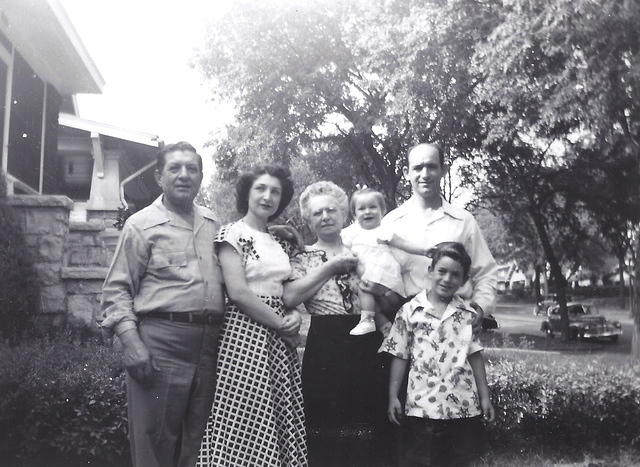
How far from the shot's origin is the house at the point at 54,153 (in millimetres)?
6488

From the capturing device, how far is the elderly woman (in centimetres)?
307

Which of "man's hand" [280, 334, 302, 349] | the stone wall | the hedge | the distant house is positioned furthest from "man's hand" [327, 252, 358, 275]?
the distant house

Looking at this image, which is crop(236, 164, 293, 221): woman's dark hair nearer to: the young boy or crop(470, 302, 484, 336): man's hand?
the young boy

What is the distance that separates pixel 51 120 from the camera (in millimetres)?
9859

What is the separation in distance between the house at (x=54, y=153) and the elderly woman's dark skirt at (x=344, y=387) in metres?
4.16

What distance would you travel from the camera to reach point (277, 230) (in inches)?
122

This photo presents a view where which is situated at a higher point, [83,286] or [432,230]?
[432,230]

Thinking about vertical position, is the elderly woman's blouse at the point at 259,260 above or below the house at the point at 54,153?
below

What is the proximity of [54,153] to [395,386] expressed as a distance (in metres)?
8.70

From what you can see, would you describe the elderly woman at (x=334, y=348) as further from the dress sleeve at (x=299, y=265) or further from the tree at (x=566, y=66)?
the tree at (x=566, y=66)

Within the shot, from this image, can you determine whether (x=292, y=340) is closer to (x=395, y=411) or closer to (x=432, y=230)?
(x=395, y=411)

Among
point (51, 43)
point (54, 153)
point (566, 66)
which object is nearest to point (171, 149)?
point (51, 43)

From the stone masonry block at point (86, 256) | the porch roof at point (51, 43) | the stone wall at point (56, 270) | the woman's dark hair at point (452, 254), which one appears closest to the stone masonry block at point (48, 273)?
the stone wall at point (56, 270)

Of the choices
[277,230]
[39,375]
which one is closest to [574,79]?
[277,230]
